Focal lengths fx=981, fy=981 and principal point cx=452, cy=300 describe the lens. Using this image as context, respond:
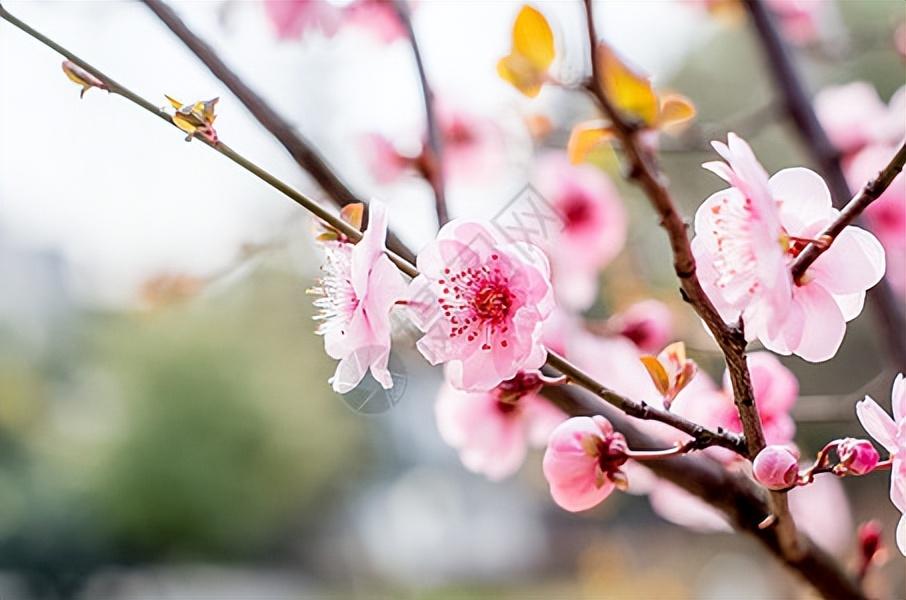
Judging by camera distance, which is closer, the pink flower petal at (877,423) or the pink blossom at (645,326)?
the pink flower petal at (877,423)

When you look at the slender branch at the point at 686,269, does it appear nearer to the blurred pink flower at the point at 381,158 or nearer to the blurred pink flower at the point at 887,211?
the blurred pink flower at the point at 887,211

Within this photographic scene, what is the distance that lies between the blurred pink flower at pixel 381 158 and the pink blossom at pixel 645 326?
0.44ft

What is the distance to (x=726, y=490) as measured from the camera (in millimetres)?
278

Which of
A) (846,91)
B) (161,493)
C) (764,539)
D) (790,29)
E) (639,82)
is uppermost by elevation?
(161,493)

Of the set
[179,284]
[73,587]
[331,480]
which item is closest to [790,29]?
[179,284]

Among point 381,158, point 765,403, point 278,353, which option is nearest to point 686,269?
point 765,403

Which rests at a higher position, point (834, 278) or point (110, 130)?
point (110, 130)

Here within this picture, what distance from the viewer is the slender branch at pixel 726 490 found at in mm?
275

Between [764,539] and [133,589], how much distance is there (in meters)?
2.58

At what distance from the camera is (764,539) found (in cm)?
27

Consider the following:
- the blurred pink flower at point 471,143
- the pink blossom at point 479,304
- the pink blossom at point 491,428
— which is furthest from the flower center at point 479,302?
the blurred pink flower at point 471,143

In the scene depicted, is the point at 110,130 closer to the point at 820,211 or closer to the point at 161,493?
the point at 820,211

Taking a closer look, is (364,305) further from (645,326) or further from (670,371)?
(645,326)

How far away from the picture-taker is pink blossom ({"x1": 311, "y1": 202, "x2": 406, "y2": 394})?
20cm
